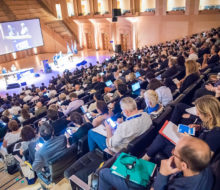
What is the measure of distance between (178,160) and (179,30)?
16.3m

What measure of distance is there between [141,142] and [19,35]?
19.7 meters

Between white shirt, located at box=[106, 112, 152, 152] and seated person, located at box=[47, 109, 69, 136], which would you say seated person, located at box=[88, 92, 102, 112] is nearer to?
seated person, located at box=[47, 109, 69, 136]

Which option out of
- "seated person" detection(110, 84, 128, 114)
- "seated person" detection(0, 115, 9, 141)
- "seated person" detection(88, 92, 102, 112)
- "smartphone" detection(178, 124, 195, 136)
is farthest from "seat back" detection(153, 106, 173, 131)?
"seated person" detection(0, 115, 9, 141)

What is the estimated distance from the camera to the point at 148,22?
17.8 metres

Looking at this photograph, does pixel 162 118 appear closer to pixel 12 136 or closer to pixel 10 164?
pixel 10 164

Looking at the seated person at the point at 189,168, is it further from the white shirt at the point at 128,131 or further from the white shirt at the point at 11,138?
the white shirt at the point at 11,138

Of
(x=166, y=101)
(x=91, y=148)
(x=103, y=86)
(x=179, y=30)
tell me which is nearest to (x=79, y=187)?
(x=91, y=148)

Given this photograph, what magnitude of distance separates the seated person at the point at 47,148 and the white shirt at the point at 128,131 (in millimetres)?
902

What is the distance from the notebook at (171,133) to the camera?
260 centimetres

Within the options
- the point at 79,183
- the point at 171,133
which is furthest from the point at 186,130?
the point at 79,183

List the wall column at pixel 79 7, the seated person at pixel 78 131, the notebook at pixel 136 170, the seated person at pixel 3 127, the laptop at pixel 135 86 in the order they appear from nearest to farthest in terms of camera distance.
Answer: the notebook at pixel 136 170
the seated person at pixel 78 131
the seated person at pixel 3 127
the laptop at pixel 135 86
the wall column at pixel 79 7

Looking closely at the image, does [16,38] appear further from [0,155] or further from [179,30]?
[0,155]

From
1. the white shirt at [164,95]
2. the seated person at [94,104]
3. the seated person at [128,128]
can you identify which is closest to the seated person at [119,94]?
the seated person at [94,104]

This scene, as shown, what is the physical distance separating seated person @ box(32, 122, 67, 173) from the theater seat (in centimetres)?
8
